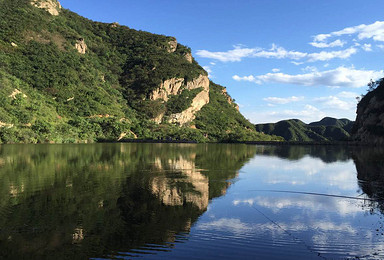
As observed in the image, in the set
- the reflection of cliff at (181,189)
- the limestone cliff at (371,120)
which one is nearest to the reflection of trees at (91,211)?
the reflection of cliff at (181,189)

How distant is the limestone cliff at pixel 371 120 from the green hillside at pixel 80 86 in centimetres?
5104

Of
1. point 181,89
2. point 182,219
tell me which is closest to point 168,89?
point 181,89

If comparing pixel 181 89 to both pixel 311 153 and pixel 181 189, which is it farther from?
pixel 181 189

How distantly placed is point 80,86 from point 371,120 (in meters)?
117

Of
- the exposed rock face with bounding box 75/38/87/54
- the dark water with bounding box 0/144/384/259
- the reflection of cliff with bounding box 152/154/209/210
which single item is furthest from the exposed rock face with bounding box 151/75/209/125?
the dark water with bounding box 0/144/384/259

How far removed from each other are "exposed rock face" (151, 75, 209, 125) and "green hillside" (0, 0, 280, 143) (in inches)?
90.4

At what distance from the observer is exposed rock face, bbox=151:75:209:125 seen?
531 ft

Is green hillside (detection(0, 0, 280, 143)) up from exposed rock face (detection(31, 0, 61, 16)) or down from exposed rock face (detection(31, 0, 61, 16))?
down

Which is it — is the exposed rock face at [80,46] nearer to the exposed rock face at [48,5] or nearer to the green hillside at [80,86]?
the green hillside at [80,86]

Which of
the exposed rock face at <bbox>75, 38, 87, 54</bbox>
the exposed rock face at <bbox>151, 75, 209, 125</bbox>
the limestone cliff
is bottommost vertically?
the limestone cliff

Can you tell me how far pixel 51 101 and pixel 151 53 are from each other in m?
95.2

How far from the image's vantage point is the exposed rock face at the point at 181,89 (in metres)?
162

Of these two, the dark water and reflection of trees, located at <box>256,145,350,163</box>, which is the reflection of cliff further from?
reflection of trees, located at <box>256,145,350,163</box>

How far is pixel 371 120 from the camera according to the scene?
357 feet
